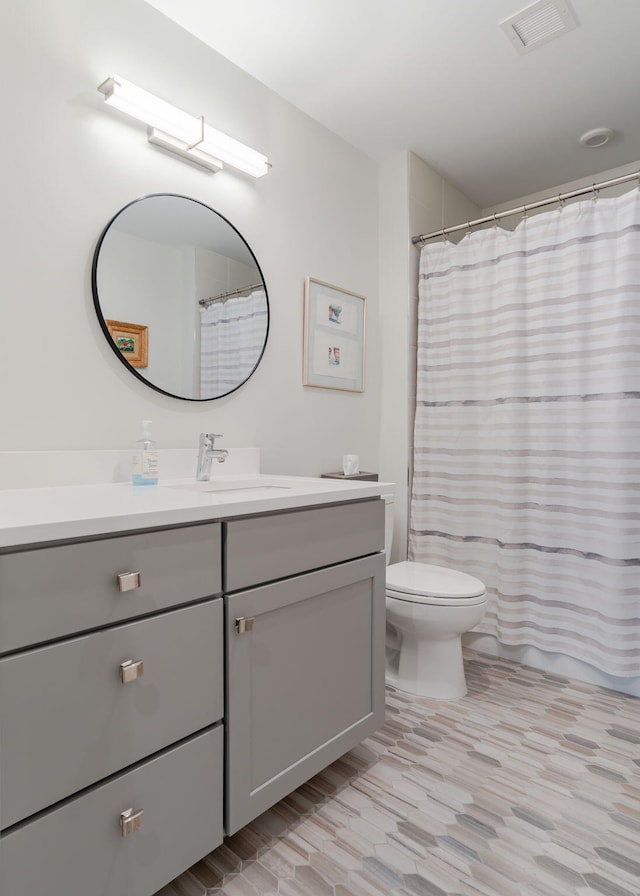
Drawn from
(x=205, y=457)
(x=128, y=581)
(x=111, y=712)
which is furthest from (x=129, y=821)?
(x=205, y=457)

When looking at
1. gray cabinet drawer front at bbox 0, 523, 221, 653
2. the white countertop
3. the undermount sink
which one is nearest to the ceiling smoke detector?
the white countertop

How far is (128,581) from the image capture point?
0.95m

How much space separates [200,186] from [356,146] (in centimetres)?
103

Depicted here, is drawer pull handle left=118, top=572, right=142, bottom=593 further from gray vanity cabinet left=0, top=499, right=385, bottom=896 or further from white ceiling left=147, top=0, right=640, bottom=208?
white ceiling left=147, top=0, right=640, bottom=208

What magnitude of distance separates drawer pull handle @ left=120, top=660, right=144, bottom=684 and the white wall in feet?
2.34

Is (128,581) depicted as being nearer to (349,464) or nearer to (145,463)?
(145,463)

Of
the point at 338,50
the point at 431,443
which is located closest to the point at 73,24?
the point at 338,50

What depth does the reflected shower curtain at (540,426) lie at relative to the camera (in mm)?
1964

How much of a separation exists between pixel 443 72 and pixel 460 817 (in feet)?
8.13

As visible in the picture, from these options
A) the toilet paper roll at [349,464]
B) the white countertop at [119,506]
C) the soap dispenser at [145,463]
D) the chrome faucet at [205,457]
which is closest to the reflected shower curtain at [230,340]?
the chrome faucet at [205,457]

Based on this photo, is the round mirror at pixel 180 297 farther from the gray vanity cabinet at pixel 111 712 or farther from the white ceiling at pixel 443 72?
the gray vanity cabinet at pixel 111 712

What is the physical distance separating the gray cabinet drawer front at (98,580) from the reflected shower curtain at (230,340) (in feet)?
2.78

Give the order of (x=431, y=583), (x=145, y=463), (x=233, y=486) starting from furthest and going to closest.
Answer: (x=431, y=583) → (x=233, y=486) → (x=145, y=463)

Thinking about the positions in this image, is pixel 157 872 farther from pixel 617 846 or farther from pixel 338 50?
pixel 338 50
